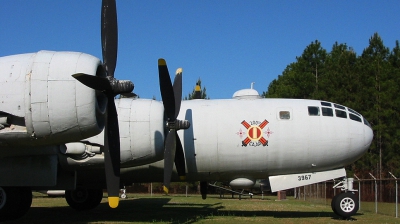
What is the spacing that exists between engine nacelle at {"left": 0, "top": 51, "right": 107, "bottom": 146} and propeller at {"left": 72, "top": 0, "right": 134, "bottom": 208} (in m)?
1.05

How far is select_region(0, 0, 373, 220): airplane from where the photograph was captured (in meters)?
11.4

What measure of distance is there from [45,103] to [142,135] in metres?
3.62

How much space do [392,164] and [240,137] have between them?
27.9m

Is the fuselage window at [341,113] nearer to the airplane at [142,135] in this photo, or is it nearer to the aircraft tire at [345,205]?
the airplane at [142,135]

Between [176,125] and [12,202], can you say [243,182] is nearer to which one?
[176,125]

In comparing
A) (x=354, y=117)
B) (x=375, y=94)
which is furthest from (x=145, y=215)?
(x=375, y=94)

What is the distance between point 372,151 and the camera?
41594 millimetres

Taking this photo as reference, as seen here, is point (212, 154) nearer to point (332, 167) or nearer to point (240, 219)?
point (240, 219)

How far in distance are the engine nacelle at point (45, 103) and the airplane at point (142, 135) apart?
0.02 m

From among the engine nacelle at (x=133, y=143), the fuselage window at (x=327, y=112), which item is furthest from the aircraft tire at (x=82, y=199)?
the fuselage window at (x=327, y=112)

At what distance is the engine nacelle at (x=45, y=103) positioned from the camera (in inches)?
444

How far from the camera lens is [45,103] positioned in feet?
37.0

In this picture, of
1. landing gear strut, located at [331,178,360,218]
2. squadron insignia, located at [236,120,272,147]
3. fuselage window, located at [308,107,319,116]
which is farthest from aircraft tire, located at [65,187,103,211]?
landing gear strut, located at [331,178,360,218]

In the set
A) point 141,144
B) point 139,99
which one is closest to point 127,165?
point 141,144
